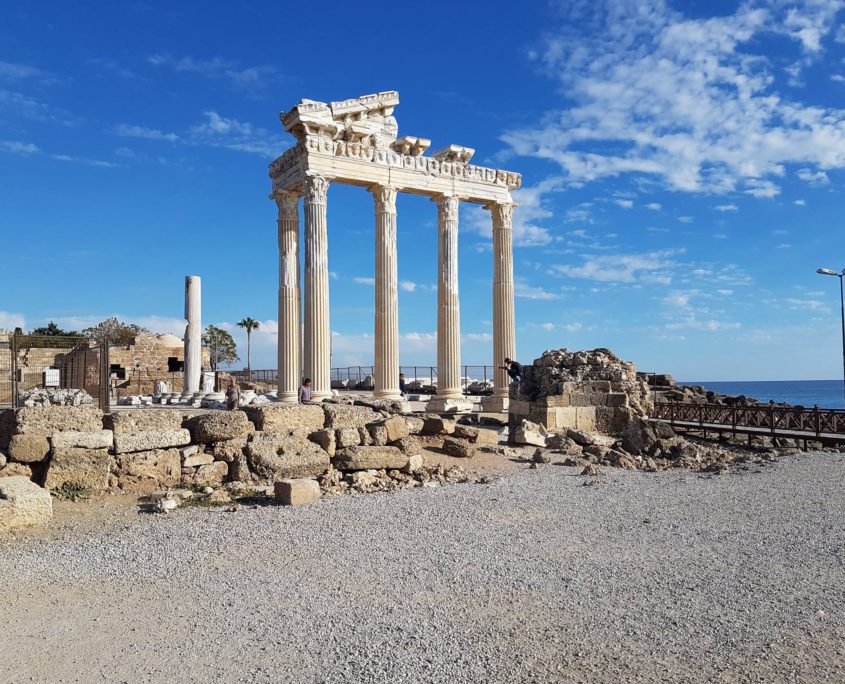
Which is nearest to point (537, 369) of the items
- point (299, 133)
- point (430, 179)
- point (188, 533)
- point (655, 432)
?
point (655, 432)

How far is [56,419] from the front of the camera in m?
10.8

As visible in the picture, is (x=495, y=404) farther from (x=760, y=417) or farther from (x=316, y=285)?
(x=760, y=417)

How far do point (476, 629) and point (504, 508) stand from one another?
478 centimetres

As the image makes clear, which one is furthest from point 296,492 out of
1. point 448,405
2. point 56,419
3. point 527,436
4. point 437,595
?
point 448,405

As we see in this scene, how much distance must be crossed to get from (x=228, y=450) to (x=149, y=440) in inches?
51.0

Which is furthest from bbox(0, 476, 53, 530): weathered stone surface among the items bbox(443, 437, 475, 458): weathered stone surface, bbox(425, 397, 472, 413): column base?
bbox(425, 397, 472, 413): column base

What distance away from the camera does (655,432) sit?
56.5ft

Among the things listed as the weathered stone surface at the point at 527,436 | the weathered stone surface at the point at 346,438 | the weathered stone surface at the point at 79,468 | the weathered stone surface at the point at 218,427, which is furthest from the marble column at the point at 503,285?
the weathered stone surface at the point at 79,468

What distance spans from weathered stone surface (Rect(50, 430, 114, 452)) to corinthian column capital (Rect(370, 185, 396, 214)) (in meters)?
14.1

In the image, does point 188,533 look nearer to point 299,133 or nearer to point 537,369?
point 537,369

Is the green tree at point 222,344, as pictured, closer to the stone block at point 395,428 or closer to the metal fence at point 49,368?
the metal fence at point 49,368

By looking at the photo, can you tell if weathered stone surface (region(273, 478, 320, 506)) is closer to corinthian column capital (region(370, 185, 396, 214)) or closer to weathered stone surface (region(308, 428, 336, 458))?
weathered stone surface (region(308, 428, 336, 458))

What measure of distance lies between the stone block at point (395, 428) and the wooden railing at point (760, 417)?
9.89 metres

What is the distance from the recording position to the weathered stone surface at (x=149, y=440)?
1116cm
